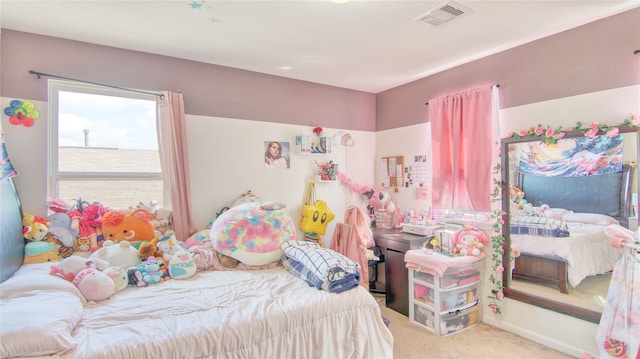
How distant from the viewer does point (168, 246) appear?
96.5 inches

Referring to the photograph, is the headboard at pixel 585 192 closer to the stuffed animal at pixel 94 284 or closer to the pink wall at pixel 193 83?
the pink wall at pixel 193 83

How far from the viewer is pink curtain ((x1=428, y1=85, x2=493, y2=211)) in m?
2.83

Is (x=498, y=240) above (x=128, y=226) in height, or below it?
below

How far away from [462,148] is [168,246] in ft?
9.06

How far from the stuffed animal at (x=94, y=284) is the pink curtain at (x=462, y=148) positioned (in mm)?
2869

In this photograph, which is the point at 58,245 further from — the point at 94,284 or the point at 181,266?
the point at 181,266

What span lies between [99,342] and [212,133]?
1.95 metres

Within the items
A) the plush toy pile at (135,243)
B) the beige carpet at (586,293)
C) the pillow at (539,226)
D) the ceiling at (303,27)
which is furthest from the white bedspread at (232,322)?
the ceiling at (303,27)

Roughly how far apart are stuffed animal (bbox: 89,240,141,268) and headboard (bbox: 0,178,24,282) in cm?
39

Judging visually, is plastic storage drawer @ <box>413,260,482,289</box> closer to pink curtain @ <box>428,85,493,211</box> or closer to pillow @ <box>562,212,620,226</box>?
pink curtain @ <box>428,85,493,211</box>

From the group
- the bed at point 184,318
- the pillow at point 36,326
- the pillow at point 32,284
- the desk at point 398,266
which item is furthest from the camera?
the desk at point 398,266

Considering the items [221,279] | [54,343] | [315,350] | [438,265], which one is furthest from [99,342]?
[438,265]

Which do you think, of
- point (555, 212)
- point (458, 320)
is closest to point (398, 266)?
point (458, 320)

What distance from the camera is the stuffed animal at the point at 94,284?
1.85m
